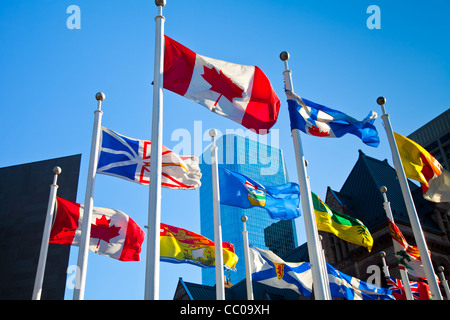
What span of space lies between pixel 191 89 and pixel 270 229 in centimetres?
14185

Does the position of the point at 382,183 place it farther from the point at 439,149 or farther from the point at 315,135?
the point at 439,149

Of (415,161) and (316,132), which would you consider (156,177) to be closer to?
(316,132)

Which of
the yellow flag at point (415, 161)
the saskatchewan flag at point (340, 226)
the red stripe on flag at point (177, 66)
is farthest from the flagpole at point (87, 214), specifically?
the yellow flag at point (415, 161)

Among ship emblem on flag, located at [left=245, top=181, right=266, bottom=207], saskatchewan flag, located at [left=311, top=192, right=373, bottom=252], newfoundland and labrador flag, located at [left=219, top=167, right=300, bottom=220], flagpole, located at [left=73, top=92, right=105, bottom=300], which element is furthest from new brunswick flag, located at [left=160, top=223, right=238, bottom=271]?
flagpole, located at [left=73, top=92, right=105, bottom=300]

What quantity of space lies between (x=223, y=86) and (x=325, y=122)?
14.2ft

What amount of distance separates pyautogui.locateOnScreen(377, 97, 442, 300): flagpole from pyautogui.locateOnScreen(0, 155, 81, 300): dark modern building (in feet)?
78.6

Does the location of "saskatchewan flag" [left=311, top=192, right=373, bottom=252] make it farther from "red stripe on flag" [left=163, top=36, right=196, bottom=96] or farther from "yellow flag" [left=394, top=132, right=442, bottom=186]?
"red stripe on flag" [left=163, top=36, right=196, bottom=96]

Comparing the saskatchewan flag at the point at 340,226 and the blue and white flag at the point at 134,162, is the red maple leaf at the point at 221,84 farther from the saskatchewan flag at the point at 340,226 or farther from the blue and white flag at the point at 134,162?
the saskatchewan flag at the point at 340,226

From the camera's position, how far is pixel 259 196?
20.0 m

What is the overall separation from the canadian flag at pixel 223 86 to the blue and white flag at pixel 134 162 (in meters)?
3.60

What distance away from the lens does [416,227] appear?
1731 centimetres

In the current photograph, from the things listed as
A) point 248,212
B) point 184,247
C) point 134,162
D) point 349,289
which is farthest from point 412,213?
point 248,212

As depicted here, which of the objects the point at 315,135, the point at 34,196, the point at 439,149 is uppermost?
the point at 439,149
